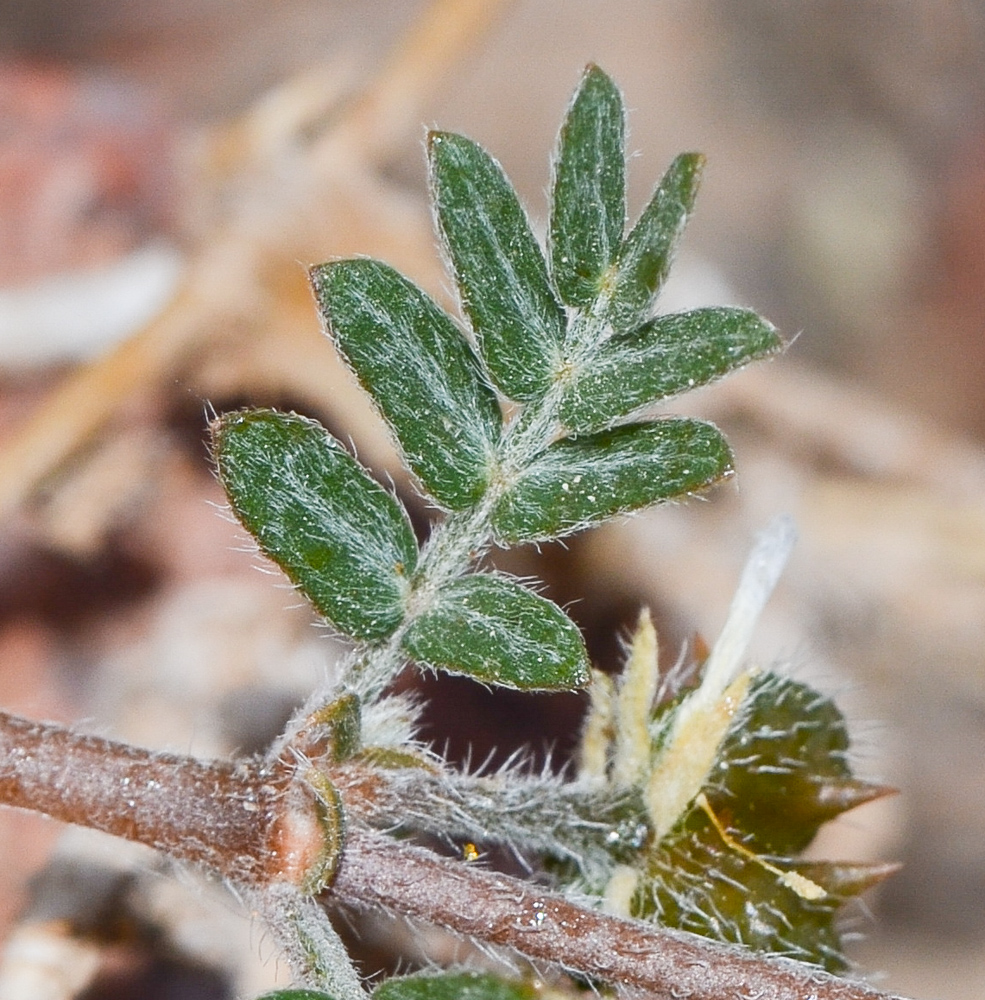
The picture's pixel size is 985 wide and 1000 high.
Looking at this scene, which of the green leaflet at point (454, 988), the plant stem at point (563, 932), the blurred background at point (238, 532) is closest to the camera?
the green leaflet at point (454, 988)

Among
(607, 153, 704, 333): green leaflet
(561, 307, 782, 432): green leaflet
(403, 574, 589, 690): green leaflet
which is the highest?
(607, 153, 704, 333): green leaflet

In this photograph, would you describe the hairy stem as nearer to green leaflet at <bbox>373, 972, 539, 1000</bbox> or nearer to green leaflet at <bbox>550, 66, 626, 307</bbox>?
green leaflet at <bbox>373, 972, 539, 1000</bbox>

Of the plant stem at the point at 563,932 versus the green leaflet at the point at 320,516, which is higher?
the green leaflet at the point at 320,516

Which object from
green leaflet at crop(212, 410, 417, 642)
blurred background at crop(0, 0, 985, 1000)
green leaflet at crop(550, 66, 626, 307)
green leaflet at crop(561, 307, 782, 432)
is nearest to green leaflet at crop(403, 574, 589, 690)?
green leaflet at crop(212, 410, 417, 642)

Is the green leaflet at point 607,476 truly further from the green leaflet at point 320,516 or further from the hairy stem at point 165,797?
the hairy stem at point 165,797

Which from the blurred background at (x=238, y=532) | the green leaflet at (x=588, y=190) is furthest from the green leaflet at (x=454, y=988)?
the blurred background at (x=238, y=532)

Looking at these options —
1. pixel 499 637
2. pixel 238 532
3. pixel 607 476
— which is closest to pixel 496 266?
pixel 607 476

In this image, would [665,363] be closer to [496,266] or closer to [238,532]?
[496,266]
